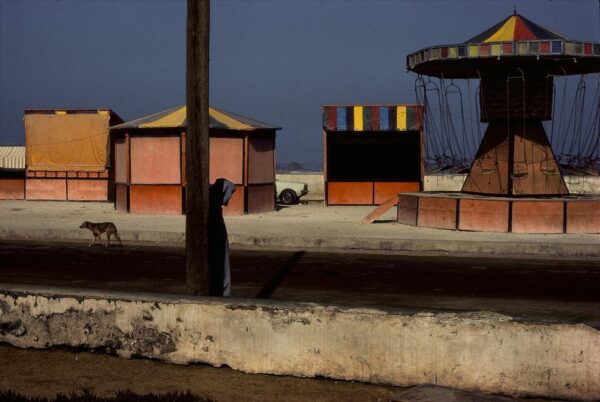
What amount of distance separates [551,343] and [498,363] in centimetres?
43

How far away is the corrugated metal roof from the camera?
5575cm

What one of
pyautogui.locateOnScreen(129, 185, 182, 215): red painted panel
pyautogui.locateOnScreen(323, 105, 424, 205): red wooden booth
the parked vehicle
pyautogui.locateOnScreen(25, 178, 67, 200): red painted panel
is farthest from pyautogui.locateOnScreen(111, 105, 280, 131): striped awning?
pyautogui.locateOnScreen(25, 178, 67, 200): red painted panel

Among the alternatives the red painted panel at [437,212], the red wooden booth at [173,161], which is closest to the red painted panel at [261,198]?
the red wooden booth at [173,161]

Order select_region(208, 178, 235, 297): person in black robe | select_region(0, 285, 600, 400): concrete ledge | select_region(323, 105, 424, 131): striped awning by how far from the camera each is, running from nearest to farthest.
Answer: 1. select_region(0, 285, 600, 400): concrete ledge
2. select_region(208, 178, 235, 297): person in black robe
3. select_region(323, 105, 424, 131): striped awning

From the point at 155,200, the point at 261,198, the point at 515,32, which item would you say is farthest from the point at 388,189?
the point at 515,32

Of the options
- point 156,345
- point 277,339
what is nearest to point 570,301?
point 277,339

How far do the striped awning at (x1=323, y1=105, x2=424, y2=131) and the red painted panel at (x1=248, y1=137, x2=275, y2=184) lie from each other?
486cm

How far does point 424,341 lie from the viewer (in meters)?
6.40

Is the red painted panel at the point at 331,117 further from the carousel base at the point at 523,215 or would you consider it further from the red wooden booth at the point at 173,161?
the carousel base at the point at 523,215

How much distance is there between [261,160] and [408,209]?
6553 mm

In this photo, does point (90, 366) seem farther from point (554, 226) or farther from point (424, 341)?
point (554, 226)

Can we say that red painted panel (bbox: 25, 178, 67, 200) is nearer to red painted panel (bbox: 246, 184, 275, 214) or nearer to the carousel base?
red painted panel (bbox: 246, 184, 275, 214)

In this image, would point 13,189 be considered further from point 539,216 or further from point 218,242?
point 218,242

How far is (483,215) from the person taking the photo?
1858cm
